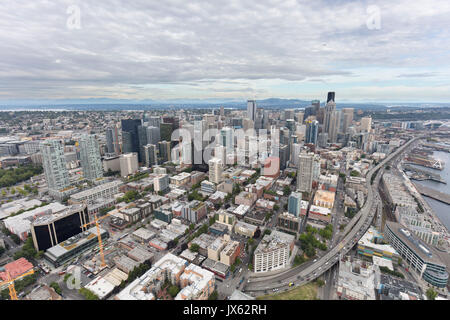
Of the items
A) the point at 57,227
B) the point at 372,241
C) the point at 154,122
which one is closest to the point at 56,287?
the point at 57,227

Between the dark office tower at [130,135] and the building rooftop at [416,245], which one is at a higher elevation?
the dark office tower at [130,135]

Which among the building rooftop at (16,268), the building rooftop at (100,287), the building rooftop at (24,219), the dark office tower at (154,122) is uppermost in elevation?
the dark office tower at (154,122)

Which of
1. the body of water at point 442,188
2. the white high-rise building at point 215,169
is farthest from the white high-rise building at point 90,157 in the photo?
the body of water at point 442,188

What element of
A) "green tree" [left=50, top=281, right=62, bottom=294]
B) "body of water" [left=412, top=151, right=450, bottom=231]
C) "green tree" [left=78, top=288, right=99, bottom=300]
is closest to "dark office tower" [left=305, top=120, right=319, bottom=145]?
"body of water" [left=412, top=151, right=450, bottom=231]

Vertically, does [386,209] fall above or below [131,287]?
below

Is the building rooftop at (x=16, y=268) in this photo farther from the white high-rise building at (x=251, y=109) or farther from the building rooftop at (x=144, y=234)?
the white high-rise building at (x=251, y=109)

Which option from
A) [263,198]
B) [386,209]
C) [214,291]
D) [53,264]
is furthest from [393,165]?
[53,264]
